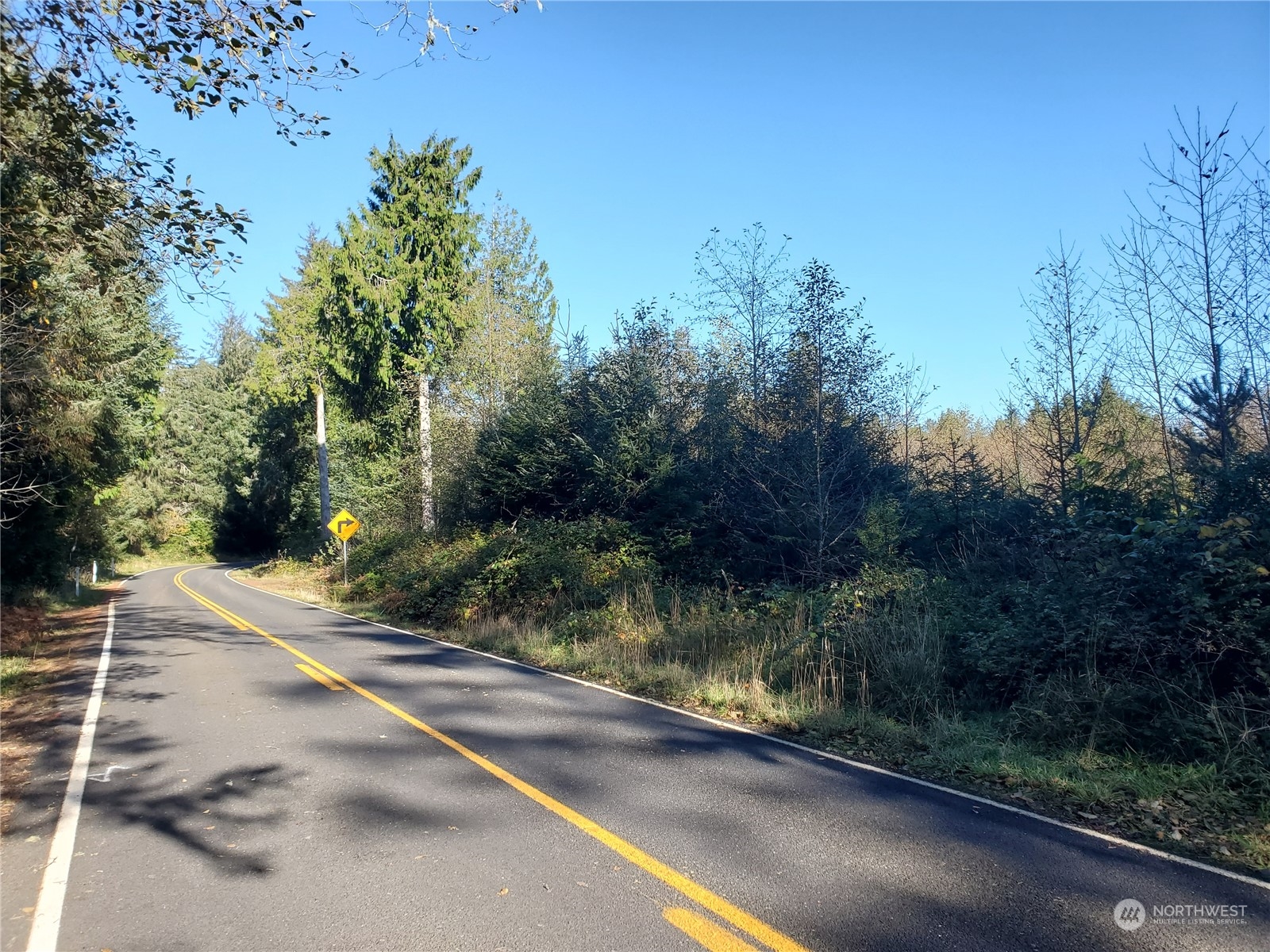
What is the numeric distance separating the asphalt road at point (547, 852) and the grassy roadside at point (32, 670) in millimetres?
331

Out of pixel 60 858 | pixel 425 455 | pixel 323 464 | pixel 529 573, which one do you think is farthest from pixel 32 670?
pixel 323 464

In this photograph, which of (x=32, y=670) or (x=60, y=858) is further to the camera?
(x=32, y=670)

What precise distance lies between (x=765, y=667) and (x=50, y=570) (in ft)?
79.8

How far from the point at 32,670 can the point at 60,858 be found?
10543mm

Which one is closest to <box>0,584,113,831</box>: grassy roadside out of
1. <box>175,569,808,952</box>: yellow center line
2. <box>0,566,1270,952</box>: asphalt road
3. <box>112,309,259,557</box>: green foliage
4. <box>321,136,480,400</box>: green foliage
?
<box>0,566,1270,952</box>: asphalt road

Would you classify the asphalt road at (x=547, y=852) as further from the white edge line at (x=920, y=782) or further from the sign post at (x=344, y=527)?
the sign post at (x=344, y=527)

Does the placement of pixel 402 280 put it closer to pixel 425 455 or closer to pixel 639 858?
pixel 425 455

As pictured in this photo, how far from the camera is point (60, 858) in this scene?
500 centimetres

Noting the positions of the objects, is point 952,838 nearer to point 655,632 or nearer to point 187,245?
point 655,632

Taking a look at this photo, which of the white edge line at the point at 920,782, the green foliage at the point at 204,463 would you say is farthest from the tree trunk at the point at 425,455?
the green foliage at the point at 204,463

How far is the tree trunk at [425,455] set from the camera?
28.8m

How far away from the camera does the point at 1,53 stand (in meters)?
6.87

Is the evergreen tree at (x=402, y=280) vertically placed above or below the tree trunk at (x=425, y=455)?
above

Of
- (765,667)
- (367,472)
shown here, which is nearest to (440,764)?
(765,667)
